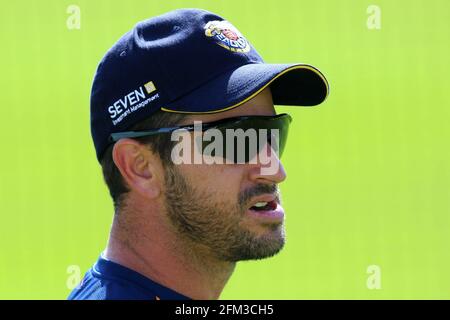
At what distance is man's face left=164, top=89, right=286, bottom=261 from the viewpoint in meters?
2.55

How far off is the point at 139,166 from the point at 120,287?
37cm

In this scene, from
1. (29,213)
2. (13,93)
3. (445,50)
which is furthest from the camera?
(445,50)

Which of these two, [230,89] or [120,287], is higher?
[230,89]

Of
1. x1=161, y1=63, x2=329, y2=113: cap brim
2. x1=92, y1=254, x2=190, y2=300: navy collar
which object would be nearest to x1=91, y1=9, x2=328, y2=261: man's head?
x1=161, y1=63, x2=329, y2=113: cap brim

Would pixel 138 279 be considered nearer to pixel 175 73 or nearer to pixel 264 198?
pixel 264 198

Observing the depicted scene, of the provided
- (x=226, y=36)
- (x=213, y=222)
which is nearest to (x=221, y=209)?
(x=213, y=222)

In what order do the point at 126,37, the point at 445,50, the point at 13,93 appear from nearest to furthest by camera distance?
the point at 126,37, the point at 13,93, the point at 445,50

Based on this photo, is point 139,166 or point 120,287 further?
point 139,166

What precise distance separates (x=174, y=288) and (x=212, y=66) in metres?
0.67

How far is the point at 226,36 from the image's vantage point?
265 cm

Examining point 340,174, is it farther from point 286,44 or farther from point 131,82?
point 131,82

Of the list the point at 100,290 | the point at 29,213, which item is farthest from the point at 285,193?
the point at 100,290
